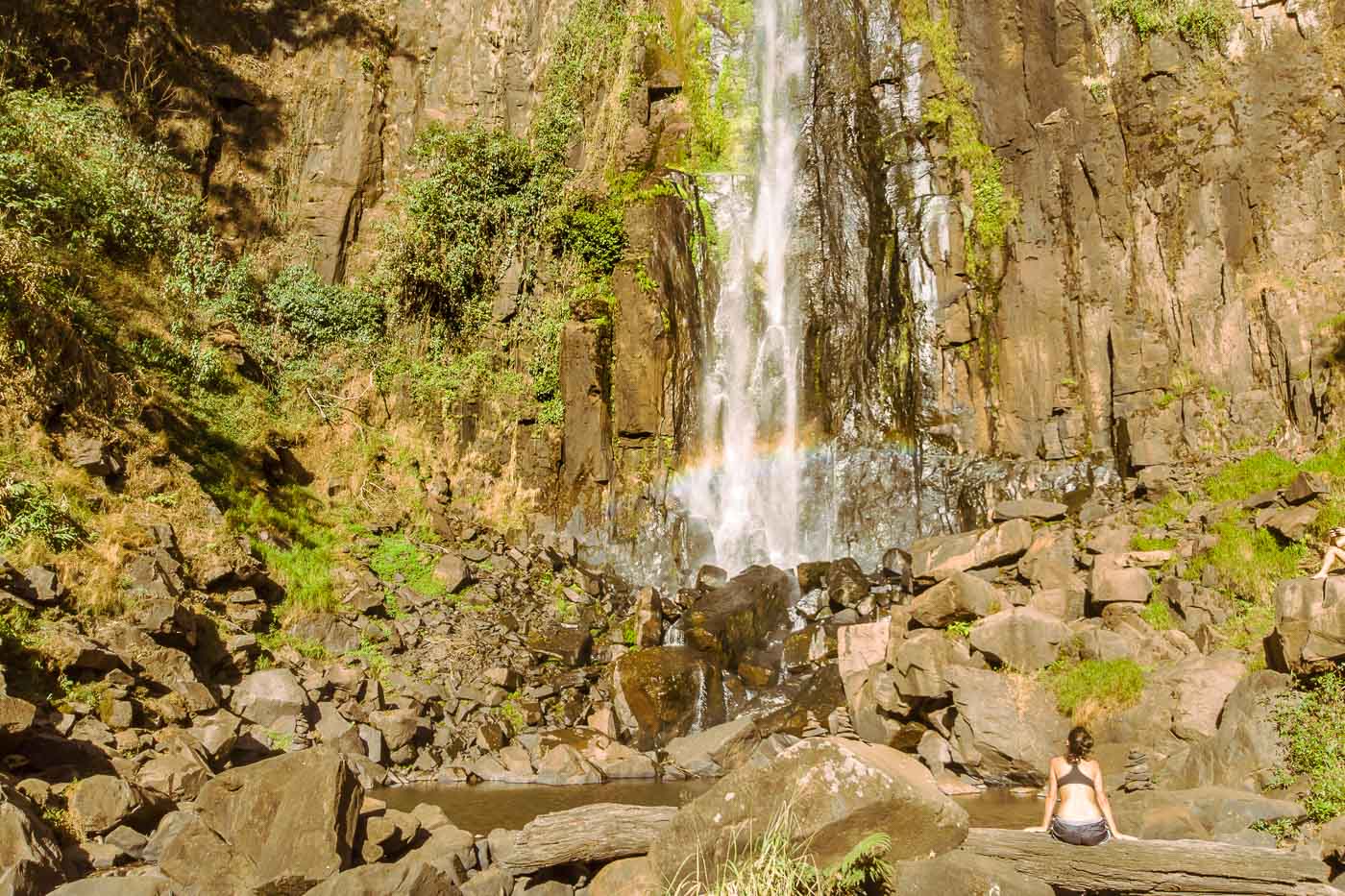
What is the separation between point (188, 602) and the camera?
12.2m

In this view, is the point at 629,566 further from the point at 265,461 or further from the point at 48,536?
the point at 48,536

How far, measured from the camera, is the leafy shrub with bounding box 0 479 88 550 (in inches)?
432

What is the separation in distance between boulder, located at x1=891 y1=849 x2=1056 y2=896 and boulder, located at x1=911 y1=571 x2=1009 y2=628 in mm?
6973

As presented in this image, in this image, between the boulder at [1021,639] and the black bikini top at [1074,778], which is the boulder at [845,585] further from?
the black bikini top at [1074,778]

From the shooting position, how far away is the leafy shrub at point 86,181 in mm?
15680

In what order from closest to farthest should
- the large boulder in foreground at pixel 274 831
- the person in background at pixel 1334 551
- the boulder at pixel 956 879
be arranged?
the boulder at pixel 956 879 < the large boulder in foreground at pixel 274 831 < the person in background at pixel 1334 551

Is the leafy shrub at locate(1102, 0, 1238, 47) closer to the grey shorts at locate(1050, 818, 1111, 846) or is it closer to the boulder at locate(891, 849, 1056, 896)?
the grey shorts at locate(1050, 818, 1111, 846)

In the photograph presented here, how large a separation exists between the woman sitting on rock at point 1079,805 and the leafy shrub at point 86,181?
16.0 m

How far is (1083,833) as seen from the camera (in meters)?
6.46

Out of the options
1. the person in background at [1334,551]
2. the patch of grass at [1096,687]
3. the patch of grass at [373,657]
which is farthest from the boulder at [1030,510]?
the patch of grass at [373,657]

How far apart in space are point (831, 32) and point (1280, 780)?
2016 centimetres

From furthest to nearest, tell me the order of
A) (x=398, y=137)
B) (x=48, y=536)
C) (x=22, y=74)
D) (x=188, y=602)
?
(x=398, y=137) → (x=22, y=74) → (x=188, y=602) → (x=48, y=536)

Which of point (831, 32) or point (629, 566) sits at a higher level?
point (831, 32)

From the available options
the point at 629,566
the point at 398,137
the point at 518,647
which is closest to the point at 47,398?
the point at 518,647
